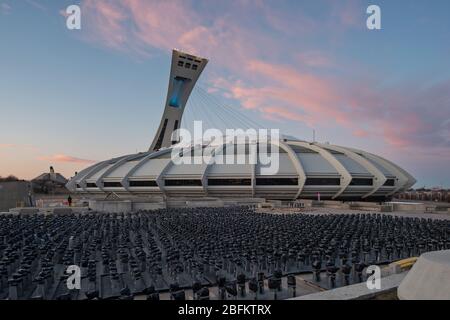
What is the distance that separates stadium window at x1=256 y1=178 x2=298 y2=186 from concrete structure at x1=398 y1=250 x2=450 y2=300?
43968 mm

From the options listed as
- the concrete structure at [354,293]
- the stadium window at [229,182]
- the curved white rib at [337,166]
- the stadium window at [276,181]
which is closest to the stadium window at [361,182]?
the curved white rib at [337,166]

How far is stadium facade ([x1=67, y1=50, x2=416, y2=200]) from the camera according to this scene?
51688 mm

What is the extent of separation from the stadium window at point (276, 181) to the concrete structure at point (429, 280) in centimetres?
4397

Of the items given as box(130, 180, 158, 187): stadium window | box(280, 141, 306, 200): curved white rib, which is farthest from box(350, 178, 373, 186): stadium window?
box(130, 180, 158, 187): stadium window

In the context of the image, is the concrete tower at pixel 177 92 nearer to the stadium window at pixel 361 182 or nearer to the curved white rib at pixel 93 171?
the curved white rib at pixel 93 171

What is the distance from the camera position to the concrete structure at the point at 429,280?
22.2 ft

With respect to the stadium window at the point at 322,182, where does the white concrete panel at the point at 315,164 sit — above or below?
above

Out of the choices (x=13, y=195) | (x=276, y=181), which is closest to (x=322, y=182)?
(x=276, y=181)

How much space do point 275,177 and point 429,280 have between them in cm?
4485

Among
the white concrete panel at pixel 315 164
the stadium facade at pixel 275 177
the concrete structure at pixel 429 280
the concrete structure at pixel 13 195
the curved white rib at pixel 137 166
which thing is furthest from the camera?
the curved white rib at pixel 137 166

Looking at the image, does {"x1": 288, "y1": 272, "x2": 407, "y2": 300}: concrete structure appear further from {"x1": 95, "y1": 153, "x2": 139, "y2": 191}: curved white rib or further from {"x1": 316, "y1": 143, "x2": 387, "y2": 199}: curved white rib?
{"x1": 95, "y1": 153, "x2": 139, "y2": 191}: curved white rib

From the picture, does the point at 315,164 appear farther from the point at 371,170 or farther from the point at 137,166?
the point at 137,166

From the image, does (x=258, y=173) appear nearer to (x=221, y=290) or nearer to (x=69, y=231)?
(x=69, y=231)
